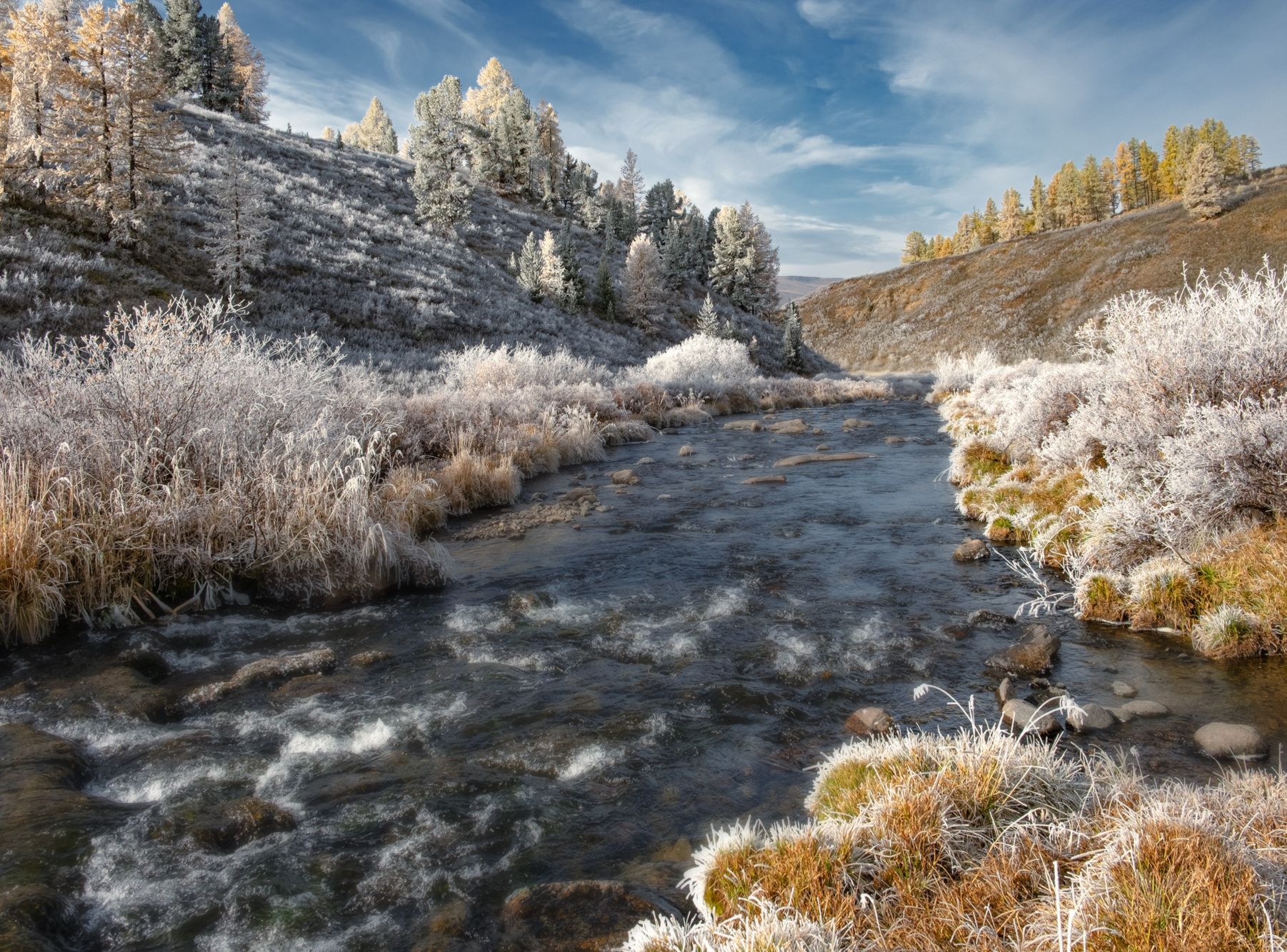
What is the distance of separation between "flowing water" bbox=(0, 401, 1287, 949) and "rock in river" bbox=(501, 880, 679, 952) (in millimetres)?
138

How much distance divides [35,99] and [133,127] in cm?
432

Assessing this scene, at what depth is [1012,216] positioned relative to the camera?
9462 cm

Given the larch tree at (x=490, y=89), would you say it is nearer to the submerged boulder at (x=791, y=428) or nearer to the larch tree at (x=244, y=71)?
the larch tree at (x=244, y=71)

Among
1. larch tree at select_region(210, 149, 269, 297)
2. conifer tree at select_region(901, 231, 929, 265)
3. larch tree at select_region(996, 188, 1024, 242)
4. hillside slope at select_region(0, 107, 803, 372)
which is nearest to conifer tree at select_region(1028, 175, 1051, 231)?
larch tree at select_region(996, 188, 1024, 242)

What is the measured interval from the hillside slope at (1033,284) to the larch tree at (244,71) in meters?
63.5

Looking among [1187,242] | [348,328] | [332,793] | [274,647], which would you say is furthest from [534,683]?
[1187,242]

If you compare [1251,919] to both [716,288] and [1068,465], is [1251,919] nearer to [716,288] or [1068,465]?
[1068,465]

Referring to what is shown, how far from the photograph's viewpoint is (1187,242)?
64250 millimetres

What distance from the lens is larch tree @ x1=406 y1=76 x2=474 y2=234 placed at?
45.2m

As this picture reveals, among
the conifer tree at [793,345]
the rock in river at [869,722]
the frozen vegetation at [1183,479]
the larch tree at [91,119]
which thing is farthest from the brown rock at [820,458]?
the conifer tree at [793,345]

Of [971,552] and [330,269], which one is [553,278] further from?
[971,552]

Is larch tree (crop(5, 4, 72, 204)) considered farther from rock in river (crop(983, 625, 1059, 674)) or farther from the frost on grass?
the frost on grass

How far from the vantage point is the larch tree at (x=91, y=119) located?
27.2 meters

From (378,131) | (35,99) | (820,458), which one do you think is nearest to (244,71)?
(378,131)
